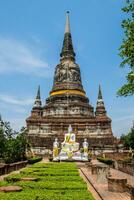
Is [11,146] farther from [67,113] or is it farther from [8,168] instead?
[67,113]

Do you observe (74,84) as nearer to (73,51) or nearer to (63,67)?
(63,67)

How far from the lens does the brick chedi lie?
178ft

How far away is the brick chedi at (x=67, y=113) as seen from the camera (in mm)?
54406

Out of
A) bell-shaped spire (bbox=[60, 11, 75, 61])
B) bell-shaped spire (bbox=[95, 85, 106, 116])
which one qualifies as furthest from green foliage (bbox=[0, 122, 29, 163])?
bell-shaped spire (bbox=[60, 11, 75, 61])

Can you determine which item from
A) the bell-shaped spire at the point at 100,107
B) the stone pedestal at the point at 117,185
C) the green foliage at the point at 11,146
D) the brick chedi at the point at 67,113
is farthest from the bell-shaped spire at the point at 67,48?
the stone pedestal at the point at 117,185

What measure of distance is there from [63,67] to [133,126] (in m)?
20.4

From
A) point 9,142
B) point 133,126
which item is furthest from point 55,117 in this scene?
point 9,142

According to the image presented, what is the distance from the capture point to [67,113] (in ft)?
191

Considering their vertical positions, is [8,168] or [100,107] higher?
[100,107]

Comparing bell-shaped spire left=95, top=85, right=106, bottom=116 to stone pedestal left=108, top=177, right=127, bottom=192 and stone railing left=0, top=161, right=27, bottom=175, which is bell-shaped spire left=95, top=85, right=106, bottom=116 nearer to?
stone railing left=0, top=161, right=27, bottom=175

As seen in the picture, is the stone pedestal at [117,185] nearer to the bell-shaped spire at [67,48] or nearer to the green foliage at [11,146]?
the green foliage at [11,146]

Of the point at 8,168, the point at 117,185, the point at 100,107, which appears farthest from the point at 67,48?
the point at 117,185

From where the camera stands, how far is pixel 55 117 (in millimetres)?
57125

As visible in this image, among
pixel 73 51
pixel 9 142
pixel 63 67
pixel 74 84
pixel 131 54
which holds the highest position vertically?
pixel 73 51
